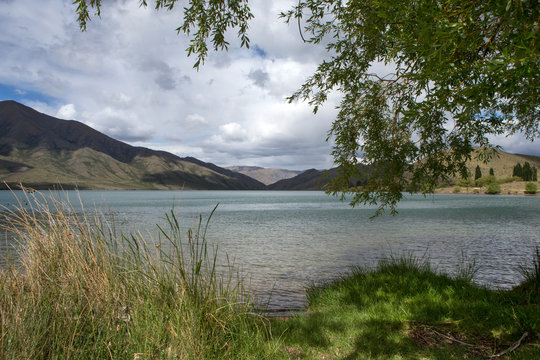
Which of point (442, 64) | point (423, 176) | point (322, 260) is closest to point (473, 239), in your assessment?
point (322, 260)

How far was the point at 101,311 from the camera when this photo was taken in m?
4.12

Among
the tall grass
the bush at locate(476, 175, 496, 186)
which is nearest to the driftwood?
the tall grass

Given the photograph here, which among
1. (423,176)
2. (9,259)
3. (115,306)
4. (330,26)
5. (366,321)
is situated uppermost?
(330,26)

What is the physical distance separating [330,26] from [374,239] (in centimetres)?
2009

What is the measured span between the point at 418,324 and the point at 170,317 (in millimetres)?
4311

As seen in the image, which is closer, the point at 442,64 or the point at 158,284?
the point at 442,64

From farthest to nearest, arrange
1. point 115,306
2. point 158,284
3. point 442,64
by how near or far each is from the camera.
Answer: point 158,284, point 115,306, point 442,64

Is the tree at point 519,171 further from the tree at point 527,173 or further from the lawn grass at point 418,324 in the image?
the lawn grass at point 418,324

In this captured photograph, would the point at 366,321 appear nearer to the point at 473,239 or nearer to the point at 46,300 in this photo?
the point at 46,300

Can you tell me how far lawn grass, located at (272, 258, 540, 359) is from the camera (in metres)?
4.93

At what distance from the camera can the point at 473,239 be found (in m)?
25.5

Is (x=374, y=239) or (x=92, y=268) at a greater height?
(x=92, y=268)

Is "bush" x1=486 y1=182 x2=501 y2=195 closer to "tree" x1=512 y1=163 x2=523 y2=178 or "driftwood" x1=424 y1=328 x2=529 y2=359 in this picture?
"tree" x1=512 y1=163 x2=523 y2=178

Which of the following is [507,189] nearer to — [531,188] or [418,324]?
[531,188]
